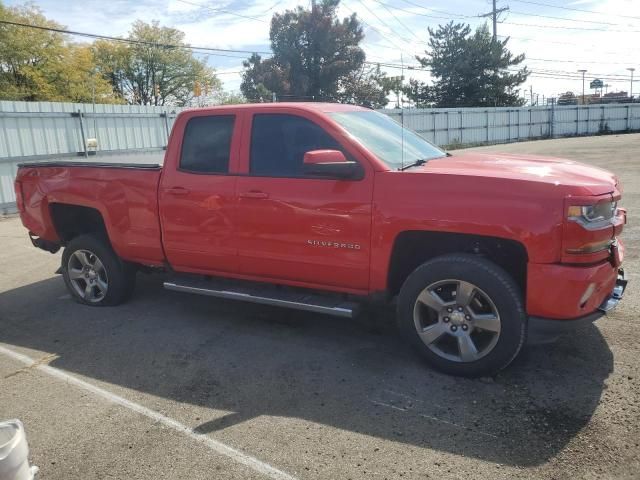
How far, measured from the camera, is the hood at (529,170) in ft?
11.1

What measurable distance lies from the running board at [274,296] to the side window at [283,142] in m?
0.97

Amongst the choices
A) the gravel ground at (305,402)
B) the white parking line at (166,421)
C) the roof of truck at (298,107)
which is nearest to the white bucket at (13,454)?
the gravel ground at (305,402)

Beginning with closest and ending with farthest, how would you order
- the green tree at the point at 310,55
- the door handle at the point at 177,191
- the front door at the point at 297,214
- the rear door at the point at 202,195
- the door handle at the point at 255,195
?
the front door at the point at 297,214 → the door handle at the point at 255,195 → the rear door at the point at 202,195 → the door handle at the point at 177,191 → the green tree at the point at 310,55

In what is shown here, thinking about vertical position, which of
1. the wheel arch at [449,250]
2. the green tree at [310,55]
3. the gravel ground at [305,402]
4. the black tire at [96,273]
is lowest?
the gravel ground at [305,402]

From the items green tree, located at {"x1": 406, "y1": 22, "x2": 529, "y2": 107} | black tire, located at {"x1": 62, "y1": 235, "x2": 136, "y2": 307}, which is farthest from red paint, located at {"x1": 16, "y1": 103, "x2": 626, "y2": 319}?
green tree, located at {"x1": 406, "y1": 22, "x2": 529, "y2": 107}

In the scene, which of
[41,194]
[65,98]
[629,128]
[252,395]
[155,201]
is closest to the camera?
[252,395]

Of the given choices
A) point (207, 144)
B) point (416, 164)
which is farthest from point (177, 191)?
point (416, 164)

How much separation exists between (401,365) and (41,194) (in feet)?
13.8

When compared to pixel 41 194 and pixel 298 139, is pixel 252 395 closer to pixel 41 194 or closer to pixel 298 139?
pixel 298 139

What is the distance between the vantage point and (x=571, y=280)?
327 cm

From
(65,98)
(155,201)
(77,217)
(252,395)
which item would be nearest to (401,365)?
(252,395)

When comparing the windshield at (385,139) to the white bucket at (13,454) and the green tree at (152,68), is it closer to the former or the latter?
the white bucket at (13,454)

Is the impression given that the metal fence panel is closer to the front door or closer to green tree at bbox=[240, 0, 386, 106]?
the front door

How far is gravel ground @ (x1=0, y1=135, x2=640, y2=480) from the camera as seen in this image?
2.88 m
